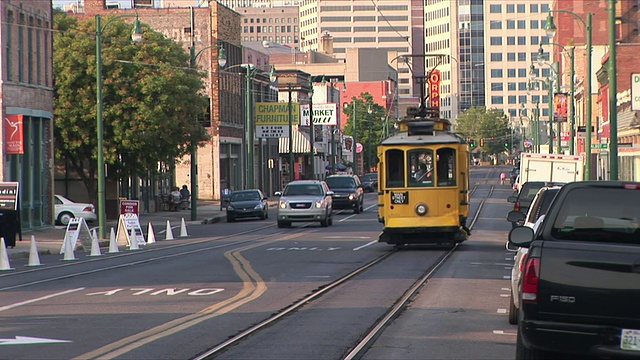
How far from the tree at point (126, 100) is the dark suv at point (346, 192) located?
8616 millimetres

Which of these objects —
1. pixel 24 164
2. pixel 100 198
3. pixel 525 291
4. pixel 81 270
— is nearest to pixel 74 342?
pixel 525 291

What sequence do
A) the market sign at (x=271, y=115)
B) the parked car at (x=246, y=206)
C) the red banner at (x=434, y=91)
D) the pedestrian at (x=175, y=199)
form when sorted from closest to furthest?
the parked car at (x=246, y=206), the pedestrian at (x=175, y=199), the market sign at (x=271, y=115), the red banner at (x=434, y=91)

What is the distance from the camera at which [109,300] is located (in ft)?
57.9

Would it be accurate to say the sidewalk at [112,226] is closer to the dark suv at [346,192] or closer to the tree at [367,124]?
the dark suv at [346,192]

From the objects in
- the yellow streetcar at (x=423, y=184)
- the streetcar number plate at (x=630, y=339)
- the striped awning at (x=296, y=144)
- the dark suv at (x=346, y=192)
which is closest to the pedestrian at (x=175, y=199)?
the dark suv at (x=346, y=192)

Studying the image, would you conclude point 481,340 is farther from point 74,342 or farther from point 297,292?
point 297,292

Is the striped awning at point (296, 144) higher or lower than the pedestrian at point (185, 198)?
higher

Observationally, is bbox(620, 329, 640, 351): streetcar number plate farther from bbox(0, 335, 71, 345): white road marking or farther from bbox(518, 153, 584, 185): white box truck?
bbox(518, 153, 584, 185): white box truck

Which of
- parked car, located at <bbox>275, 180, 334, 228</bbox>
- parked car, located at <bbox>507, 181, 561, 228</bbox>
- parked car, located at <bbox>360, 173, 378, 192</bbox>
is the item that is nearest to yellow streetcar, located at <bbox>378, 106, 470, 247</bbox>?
parked car, located at <bbox>507, 181, 561, 228</bbox>

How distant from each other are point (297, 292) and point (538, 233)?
30.3 feet

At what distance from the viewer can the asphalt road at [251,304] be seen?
12.6 m

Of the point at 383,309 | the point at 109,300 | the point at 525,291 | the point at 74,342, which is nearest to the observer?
the point at 525,291

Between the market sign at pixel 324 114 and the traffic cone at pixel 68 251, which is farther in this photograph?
the market sign at pixel 324 114

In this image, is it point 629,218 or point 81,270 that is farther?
point 81,270
